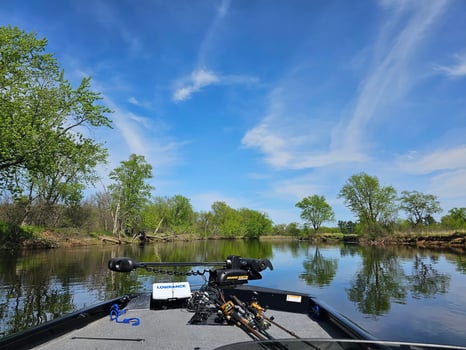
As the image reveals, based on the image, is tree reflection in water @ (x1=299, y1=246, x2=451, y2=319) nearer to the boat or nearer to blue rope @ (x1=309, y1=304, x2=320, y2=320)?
blue rope @ (x1=309, y1=304, x2=320, y2=320)

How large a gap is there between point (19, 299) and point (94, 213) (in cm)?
4885

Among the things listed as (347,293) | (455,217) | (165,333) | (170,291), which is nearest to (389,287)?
(347,293)

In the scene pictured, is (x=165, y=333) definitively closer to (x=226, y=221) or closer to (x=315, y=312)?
(x=315, y=312)

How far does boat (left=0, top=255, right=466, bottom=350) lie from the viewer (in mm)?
3266

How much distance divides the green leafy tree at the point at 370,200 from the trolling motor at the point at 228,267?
60057 mm

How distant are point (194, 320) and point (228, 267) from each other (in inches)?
31.2

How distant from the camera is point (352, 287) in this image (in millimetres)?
14047

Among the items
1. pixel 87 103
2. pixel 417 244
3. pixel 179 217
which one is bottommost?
pixel 417 244

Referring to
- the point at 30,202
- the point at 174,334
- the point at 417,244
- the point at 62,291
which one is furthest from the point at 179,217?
the point at 174,334

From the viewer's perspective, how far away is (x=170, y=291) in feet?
15.9

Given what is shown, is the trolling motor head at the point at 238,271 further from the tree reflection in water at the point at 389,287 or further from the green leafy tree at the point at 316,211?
the green leafy tree at the point at 316,211

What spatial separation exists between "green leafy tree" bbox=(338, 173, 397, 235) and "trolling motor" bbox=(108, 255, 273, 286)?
197ft

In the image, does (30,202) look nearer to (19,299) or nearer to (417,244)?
(19,299)

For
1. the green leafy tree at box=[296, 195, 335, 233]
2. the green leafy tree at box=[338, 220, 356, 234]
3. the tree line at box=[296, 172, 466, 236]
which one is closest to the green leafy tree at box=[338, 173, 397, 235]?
the tree line at box=[296, 172, 466, 236]
